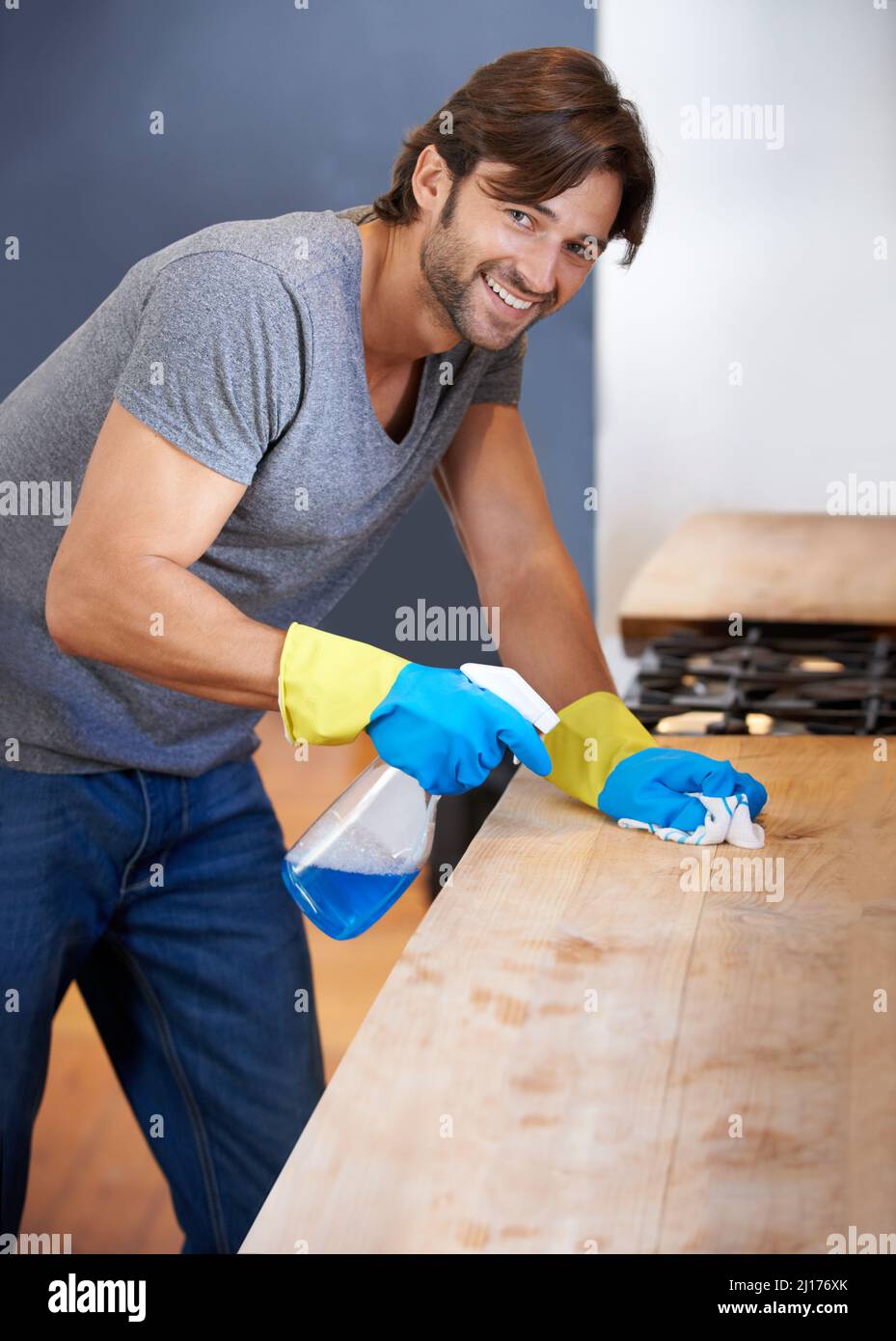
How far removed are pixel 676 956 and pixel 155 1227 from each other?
4.68 feet

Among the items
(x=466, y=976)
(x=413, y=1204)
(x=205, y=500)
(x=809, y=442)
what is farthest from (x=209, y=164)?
(x=413, y=1204)

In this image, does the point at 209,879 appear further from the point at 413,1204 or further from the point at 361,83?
the point at 361,83

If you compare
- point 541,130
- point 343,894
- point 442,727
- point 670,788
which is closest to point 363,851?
point 343,894

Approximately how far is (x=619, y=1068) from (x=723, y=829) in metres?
0.36

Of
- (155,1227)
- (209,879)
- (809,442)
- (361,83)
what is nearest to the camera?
(209,879)

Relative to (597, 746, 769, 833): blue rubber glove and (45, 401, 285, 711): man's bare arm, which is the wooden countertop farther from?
(45, 401, 285, 711): man's bare arm

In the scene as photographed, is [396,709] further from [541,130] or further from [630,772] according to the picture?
[541,130]

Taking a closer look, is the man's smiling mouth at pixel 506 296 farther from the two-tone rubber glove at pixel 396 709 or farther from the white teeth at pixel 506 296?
the two-tone rubber glove at pixel 396 709

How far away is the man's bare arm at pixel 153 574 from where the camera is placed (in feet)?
3.61

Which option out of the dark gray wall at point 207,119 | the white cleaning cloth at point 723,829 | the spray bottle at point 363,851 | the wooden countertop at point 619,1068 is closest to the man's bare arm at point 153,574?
the spray bottle at point 363,851

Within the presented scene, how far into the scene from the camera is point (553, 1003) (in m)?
0.89

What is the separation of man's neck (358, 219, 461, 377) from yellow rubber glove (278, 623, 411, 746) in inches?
13.9

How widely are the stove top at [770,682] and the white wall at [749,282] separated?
2.90 feet

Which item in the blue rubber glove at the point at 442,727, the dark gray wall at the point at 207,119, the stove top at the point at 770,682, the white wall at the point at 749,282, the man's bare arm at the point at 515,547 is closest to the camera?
the blue rubber glove at the point at 442,727
